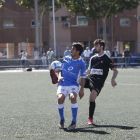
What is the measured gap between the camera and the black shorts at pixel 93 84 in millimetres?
9898

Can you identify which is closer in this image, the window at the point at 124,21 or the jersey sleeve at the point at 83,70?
the jersey sleeve at the point at 83,70

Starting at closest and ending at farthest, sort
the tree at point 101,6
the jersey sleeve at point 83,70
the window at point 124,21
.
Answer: the jersey sleeve at point 83,70
the tree at point 101,6
the window at point 124,21

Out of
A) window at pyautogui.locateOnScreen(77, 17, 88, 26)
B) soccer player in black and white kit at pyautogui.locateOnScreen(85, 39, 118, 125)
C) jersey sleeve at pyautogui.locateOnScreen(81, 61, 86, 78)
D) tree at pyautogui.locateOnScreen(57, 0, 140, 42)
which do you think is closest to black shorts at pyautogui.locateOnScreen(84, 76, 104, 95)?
soccer player in black and white kit at pyautogui.locateOnScreen(85, 39, 118, 125)

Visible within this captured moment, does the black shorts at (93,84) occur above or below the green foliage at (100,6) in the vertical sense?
below

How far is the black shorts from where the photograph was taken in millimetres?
9898

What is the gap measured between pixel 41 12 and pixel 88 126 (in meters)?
38.9

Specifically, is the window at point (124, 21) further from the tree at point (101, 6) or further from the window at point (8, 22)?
the window at point (8, 22)

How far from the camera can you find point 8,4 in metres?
52.5

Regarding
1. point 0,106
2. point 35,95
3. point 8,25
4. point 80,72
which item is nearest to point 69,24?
point 8,25

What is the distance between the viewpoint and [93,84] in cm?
992

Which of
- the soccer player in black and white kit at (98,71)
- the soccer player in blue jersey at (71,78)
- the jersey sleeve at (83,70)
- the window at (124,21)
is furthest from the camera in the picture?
the window at (124,21)

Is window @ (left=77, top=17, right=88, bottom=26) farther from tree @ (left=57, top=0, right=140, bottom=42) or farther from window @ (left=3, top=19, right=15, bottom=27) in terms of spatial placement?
window @ (left=3, top=19, right=15, bottom=27)

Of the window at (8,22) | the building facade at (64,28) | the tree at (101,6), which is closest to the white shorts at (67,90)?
the tree at (101,6)

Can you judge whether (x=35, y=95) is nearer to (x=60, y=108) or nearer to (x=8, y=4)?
(x=60, y=108)
